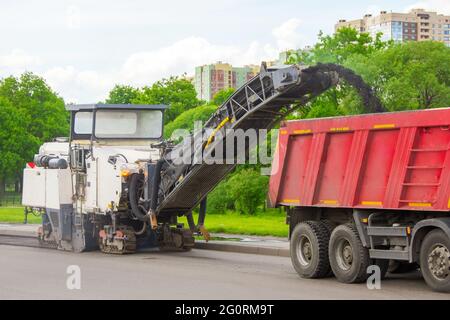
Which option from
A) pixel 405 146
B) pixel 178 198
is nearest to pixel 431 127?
pixel 405 146

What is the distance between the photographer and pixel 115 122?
76.8 ft

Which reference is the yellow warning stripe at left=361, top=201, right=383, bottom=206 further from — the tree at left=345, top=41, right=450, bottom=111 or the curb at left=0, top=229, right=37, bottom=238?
the tree at left=345, top=41, right=450, bottom=111

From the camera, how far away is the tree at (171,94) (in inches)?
3479


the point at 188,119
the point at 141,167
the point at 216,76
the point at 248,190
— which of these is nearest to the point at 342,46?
the point at 188,119

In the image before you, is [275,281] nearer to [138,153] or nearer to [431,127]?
[431,127]

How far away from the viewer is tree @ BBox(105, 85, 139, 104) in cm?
9831

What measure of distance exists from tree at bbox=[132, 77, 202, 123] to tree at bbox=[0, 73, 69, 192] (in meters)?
8.19

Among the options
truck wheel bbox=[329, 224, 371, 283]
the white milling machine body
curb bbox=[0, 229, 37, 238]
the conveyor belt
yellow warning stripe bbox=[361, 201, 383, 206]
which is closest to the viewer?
yellow warning stripe bbox=[361, 201, 383, 206]

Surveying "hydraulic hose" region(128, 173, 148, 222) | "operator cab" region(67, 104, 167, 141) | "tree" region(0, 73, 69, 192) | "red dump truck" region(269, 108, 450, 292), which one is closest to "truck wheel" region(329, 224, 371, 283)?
"red dump truck" region(269, 108, 450, 292)

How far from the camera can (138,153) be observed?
22.2 m

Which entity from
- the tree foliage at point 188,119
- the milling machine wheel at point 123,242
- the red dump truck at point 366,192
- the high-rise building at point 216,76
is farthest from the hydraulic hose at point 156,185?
the high-rise building at point 216,76

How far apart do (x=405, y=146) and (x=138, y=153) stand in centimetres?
940

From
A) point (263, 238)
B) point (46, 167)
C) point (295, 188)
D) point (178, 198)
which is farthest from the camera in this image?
point (263, 238)

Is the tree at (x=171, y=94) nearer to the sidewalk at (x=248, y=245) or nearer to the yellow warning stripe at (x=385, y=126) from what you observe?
the sidewalk at (x=248, y=245)
